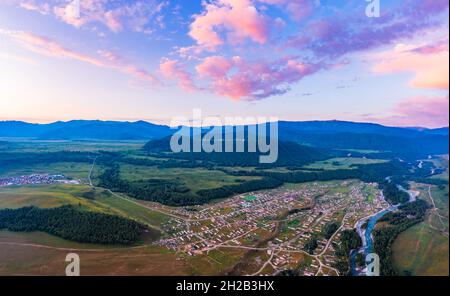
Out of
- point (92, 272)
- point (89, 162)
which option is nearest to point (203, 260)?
point (92, 272)

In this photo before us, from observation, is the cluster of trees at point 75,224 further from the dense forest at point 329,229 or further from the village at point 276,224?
the dense forest at point 329,229

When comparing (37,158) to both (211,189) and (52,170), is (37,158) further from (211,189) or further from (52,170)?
(211,189)

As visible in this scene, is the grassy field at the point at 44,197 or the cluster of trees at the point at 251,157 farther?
the cluster of trees at the point at 251,157

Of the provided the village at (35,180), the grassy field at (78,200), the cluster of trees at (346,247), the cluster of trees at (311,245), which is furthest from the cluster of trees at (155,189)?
the cluster of trees at (346,247)

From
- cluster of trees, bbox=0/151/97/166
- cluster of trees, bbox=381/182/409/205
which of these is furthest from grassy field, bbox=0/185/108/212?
cluster of trees, bbox=381/182/409/205

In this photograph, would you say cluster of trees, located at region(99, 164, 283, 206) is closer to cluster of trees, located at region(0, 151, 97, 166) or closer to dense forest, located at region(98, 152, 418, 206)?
dense forest, located at region(98, 152, 418, 206)
